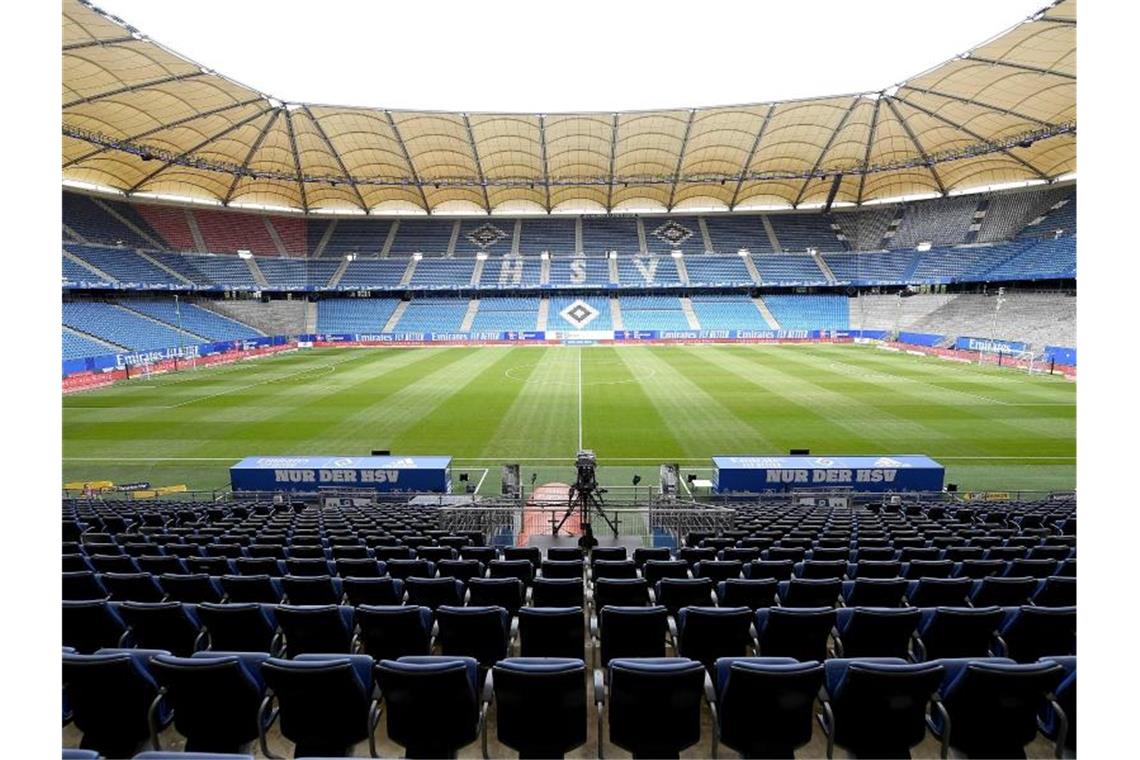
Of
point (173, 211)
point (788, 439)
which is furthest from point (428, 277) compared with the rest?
point (788, 439)

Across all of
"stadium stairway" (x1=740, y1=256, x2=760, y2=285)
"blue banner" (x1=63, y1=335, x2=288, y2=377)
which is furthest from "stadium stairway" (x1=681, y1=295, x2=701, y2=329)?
"blue banner" (x1=63, y1=335, x2=288, y2=377)

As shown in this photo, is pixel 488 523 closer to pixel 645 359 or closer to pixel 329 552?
pixel 329 552

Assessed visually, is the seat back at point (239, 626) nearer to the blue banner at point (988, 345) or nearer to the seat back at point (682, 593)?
the seat back at point (682, 593)

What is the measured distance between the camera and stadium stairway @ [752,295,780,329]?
74312 millimetres

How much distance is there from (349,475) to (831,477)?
13.9m

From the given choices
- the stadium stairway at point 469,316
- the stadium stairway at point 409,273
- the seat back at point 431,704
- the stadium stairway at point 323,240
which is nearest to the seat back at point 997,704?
the seat back at point 431,704

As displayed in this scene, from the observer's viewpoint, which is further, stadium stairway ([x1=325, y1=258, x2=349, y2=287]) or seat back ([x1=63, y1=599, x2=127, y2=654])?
stadium stairway ([x1=325, y1=258, x2=349, y2=287])

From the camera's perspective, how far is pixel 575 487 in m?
13.3

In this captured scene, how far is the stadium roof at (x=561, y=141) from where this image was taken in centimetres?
4228

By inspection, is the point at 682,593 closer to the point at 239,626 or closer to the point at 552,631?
the point at 552,631

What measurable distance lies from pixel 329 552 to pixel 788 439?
1954 cm

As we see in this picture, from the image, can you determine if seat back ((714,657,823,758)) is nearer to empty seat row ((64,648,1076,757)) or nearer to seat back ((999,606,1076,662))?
empty seat row ((64,648,1076,757))

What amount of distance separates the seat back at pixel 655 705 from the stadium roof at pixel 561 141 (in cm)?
4144

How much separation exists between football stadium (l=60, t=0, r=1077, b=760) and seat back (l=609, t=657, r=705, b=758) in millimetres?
33
